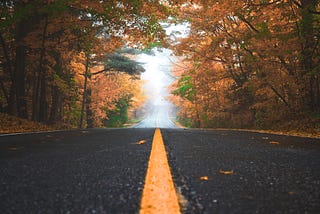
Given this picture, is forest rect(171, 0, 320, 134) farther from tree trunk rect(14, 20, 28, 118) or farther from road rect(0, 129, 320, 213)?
tree trunk rect(14, 20, 28, 118)

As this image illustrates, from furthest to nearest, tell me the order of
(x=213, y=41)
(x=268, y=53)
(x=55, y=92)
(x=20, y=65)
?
(x=55, y=92) → (x=213, y=41) → (x=20, y=65) → (x=268, y=53)

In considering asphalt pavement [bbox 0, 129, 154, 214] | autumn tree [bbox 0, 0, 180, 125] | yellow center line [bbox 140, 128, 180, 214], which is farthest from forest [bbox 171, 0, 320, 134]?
asphalt pavement [bbox 0, 129, 154, 214]

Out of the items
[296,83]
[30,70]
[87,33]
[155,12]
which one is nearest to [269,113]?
[296,83]

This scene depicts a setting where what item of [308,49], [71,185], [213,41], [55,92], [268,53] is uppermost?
[213,41]

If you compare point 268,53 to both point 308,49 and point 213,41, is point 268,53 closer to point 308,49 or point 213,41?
point 308,49

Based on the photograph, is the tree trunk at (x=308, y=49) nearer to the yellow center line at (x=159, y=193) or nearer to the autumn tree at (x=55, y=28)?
the autumn tree at (x=55, y=28)

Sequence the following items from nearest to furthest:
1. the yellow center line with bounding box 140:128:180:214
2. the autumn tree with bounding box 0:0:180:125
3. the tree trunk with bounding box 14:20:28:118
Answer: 1. the yellow center line with bounding box 140:128:180:214
2. the autumn tree with bounding box 0:0:180:125
3. the tree trunk with bounding box 14:20:28:118

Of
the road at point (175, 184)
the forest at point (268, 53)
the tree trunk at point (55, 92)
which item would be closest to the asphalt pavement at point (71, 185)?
the road at point (175, 184)

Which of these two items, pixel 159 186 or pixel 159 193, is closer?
pixel 159 193

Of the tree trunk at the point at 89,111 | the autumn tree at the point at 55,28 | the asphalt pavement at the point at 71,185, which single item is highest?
the autumn tree at the point at 55,28

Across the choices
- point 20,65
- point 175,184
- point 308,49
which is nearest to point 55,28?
point 20,65

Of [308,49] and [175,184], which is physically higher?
[308,49]

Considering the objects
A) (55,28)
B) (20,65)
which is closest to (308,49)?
(55,28)

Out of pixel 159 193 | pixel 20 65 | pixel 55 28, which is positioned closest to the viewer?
pixel 159 193
